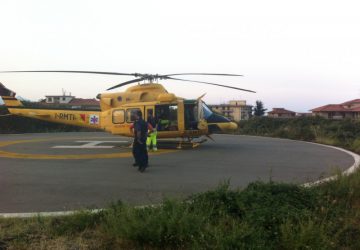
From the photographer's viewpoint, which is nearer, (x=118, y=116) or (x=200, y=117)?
(x=200, y=117)

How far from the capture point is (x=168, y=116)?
15.8 metres

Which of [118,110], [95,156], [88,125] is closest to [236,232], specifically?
[95,156]

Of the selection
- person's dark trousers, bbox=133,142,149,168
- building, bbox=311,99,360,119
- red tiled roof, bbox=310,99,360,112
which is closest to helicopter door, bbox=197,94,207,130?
person's dark trousers, bbox=133,142,149,168

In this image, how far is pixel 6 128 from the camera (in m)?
27.1

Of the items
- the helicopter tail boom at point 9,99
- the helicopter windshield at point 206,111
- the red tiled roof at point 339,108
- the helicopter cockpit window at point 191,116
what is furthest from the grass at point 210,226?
the red tiled roof at point 339,108

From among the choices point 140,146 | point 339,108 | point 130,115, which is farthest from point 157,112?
point 339,108

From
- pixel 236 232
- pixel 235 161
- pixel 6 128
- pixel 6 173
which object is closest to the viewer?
pixel 236 232

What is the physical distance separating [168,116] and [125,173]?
6121 millimetres

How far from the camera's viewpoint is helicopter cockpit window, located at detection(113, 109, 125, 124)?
1628cm

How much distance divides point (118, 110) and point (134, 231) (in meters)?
12.1

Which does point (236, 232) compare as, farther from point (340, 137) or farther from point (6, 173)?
point (340, 137)

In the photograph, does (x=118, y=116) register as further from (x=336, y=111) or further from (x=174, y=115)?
(x=336, y=111)

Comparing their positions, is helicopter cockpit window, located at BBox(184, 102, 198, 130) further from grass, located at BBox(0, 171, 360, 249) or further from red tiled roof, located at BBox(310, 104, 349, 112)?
red tiled roof, located at BBox(310, 104, 349, 112)

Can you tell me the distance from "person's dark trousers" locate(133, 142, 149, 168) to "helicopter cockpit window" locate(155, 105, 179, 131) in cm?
522
